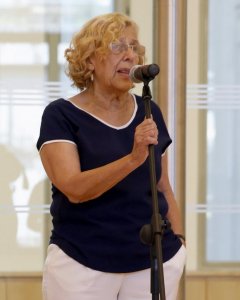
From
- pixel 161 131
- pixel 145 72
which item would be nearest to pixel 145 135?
pixel 145 72

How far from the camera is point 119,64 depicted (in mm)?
2059

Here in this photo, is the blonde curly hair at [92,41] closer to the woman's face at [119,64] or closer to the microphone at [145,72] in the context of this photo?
the woman's face at [119,64]

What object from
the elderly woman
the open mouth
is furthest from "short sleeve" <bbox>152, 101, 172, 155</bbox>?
the open mouth

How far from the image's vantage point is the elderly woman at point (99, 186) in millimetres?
1977

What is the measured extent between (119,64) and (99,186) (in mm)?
356

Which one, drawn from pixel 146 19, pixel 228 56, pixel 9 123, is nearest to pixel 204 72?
pixel 228 56

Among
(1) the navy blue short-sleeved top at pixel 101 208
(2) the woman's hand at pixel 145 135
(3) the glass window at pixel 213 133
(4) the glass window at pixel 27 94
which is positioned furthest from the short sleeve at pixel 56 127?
(3) the glass window at pixel 213 133

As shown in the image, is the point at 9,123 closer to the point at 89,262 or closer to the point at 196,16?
the point at 196,16

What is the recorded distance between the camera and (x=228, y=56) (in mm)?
3584

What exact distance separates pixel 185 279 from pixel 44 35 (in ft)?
4.34

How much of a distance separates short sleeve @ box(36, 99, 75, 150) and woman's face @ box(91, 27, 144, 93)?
15 cm

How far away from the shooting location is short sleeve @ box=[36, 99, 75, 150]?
2.00 m

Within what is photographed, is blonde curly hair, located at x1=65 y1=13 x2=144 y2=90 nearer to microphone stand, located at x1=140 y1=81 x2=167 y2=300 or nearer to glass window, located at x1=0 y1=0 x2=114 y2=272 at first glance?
microphone stand, located at x1=140 y1=81 x2=167 y2=300

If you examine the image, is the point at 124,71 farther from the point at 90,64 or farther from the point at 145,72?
the point at 145,72
